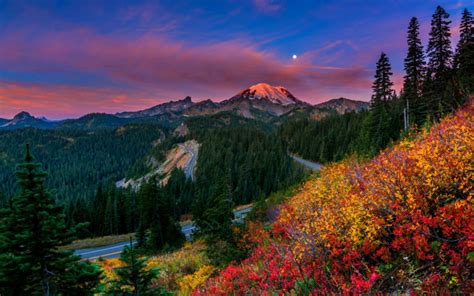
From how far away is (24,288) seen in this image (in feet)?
19.9

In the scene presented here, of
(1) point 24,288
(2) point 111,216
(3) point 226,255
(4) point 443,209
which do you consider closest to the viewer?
(1) point 24,288

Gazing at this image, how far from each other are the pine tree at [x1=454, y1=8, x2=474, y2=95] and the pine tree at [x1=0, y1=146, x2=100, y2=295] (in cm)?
4079

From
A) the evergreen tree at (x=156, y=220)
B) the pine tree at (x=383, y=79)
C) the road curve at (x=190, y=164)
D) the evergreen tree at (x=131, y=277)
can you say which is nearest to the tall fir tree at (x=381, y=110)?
the pine tree at (x=383, y=79)

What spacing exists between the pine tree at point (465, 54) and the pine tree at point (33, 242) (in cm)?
4079

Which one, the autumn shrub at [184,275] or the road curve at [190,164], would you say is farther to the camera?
the road curve at [190,164]

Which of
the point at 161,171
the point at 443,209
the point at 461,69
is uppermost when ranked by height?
the point at 461,69

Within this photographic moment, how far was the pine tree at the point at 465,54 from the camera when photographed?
3489 centimetres

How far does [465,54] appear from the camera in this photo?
3659cm

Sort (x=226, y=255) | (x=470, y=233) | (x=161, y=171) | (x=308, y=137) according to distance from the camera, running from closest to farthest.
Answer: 1. (x=470, y=233)
2. (x=226, y=255)
3. (x=308, y=137)
4. (x=161, y=171)

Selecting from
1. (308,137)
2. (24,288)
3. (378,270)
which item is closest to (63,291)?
(24,288)

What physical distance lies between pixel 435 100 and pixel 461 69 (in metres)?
6.95

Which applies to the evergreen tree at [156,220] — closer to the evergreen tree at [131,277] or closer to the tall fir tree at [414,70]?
the evergreen tree at [131,277]

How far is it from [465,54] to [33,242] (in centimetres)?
4957

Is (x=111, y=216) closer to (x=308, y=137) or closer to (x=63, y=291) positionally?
(x=63, y=291)
